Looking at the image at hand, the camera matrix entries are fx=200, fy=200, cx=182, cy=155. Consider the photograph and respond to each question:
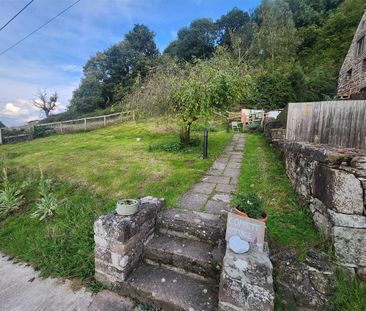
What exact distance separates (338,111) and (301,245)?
2.66 meters

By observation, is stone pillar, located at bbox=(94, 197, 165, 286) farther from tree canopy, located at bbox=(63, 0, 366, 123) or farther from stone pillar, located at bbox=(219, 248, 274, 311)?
tree canopy, located at bbox=(63, 0, 366, 123)

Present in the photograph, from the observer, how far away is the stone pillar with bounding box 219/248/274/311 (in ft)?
4.69

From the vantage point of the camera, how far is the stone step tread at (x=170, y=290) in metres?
1.69

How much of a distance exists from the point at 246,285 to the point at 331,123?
3.32 meters

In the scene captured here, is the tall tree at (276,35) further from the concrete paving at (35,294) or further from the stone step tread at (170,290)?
the concrete paving at (35,294)

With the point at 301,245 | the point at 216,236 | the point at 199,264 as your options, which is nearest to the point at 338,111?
the point at 301,245

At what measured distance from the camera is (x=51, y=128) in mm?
13852

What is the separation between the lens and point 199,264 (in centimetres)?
193

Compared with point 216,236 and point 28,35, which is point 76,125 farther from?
point 216,236

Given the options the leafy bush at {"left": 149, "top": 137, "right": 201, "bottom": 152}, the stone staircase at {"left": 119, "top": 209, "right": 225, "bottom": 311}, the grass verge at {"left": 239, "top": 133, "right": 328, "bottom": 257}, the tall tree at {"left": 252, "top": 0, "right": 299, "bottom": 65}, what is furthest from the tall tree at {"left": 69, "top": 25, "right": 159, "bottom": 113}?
the stone staircase at {"left": 119, "top": 209, "right": 225, "bottom": 311}

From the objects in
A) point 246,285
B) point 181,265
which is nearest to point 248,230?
point 246,285

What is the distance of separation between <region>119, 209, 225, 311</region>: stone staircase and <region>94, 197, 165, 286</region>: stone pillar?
108 mm

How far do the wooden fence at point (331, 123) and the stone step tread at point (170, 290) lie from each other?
3.10 metres

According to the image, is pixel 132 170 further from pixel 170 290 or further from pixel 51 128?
pixel 51 128
